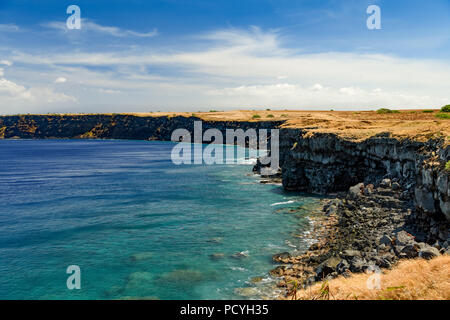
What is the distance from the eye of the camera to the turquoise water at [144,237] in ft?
82.3

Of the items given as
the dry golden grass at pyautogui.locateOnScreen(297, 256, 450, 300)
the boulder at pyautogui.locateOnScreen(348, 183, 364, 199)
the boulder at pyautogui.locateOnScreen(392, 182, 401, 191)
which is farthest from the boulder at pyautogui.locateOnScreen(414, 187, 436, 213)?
the boulder at pyautogui.locateOnScreen(348, 183, 364, 199)

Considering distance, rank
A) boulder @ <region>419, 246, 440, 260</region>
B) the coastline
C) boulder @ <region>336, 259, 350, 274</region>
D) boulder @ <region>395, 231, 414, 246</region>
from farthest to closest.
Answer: boulder @ <region>395, 231, 414, 246</region>
the coastline
boulder @ <region>336, 259, 350, 274</region>
boulder @ <region>419, 246, 440, 260</region>

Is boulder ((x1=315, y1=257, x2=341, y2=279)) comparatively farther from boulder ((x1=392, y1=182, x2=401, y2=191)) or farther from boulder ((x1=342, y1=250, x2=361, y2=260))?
boulder ((x1=392, y1=182, x2=401, y2=191))

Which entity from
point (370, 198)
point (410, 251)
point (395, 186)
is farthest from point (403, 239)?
point (395, 186)

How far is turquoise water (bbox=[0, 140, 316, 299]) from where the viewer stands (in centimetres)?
2509

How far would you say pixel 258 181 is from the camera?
68.1m

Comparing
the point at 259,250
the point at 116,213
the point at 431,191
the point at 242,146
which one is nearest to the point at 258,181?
the point at 116,213

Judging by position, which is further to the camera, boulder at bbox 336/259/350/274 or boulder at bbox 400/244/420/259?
boulder at bbox 336/259/350/274

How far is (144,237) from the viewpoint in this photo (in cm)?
3584

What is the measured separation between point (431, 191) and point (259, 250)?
16.0m

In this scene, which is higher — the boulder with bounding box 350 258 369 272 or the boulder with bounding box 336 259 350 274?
the boulder with bounding box 350 258 369 272

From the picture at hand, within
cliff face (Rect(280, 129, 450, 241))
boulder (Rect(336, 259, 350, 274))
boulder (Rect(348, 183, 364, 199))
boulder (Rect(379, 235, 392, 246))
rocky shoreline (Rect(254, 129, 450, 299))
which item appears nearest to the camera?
boulder (Rect(336, 259, 350, 274))

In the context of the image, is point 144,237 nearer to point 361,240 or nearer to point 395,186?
point 361,240
